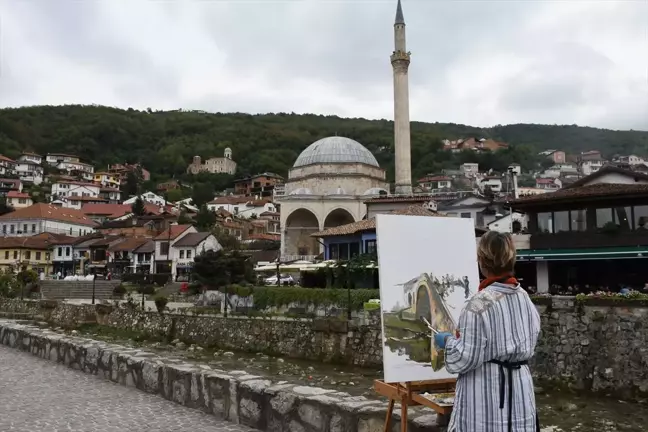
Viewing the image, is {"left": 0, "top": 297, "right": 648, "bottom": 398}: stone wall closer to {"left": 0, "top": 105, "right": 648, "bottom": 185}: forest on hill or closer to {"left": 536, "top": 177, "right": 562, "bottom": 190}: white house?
{"left": 536, "top": 177, "right": 562, "bottom": 190}: white house

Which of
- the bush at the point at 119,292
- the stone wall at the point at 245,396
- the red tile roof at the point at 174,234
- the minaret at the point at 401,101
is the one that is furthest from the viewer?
the red tile roof at the point at 174,234


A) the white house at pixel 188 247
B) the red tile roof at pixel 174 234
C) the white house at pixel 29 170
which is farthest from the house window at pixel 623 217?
the white house at pixel 29 170

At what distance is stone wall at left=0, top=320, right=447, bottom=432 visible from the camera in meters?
3.93

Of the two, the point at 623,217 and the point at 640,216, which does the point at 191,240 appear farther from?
the point at 640,216

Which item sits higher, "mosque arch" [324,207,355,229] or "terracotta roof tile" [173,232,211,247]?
"mosque arch" [324,207,355,229]

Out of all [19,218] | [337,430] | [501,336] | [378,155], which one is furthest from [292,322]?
[378,155]

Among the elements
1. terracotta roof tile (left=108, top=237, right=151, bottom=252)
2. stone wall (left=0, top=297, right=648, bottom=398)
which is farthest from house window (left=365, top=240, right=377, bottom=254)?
terracotta roof tile (left=108, top=237, right=151, bottom=252)

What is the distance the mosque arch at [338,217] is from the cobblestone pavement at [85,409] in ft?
109

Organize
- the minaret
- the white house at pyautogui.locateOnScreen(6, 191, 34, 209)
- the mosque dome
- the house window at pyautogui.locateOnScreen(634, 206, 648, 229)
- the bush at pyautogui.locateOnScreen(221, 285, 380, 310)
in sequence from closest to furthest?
the bush at pyautogui.locateOnScreen(221, 285, 380, 310) < the house window at pyautogui.locateOnScreen(634, 206, 648, 229) < the minaret < the mosque dome < the white house at pyautogui.locateOnScreen(6, 191, 34, 209)

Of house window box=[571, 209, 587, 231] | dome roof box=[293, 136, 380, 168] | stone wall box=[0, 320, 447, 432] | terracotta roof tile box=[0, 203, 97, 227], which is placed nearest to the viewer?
stone wall box=[0, 320, 447, 432]

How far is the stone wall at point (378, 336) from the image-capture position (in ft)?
34.3

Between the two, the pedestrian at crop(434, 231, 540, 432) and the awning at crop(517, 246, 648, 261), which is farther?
the awning at crop(517, 246, 648, 261)

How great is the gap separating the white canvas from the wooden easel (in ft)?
0.21

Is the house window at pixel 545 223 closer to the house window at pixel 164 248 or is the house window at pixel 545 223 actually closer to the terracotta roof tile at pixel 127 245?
the house window at pixel 164 248
